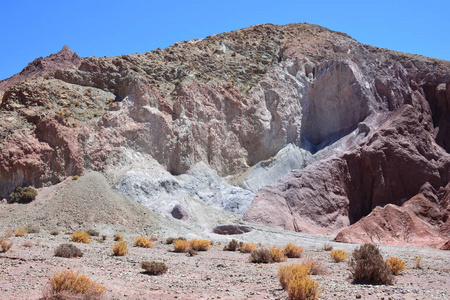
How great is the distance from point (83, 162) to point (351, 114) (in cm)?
2732

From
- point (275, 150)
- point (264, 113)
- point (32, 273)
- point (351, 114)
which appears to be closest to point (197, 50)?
point (264, 113)

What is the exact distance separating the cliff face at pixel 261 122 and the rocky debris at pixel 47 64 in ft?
→ 119

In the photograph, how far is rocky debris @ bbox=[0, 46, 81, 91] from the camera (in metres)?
76.2

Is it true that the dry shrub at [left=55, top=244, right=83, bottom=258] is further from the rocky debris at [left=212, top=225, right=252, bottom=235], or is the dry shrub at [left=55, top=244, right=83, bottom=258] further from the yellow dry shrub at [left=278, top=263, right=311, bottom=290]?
the rocky debris at [left=212, top=225, right=252, bottom=235]

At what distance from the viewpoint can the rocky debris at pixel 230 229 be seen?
28.9 meters

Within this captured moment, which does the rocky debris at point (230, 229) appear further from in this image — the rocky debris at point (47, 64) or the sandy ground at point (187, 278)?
the rocky debris at point (47, 64)

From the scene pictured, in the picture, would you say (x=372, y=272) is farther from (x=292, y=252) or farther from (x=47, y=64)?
(x=47, y=64)

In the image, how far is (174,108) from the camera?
39.3 metres

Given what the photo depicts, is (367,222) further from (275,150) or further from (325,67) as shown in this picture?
(325,67)

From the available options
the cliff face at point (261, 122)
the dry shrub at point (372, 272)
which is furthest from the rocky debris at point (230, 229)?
the dry shrub at point (372, 272)

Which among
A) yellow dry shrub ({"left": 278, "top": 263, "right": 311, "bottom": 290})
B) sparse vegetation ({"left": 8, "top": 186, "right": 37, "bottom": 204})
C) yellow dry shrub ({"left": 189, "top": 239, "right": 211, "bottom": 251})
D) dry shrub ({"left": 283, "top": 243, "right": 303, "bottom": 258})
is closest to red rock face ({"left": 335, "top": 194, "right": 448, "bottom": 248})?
dry shrub ({"left": 283, "top": 243, "right": 303, "bottom": 258})

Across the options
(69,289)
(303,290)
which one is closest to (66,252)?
(69,289)

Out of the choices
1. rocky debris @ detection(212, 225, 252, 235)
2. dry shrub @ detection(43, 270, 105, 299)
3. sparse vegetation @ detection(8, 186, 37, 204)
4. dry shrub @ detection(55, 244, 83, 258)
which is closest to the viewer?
dry shrub @ detection(43, 270, 105, 299)

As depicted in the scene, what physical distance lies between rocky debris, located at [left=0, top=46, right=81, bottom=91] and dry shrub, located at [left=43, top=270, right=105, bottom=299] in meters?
73.9
